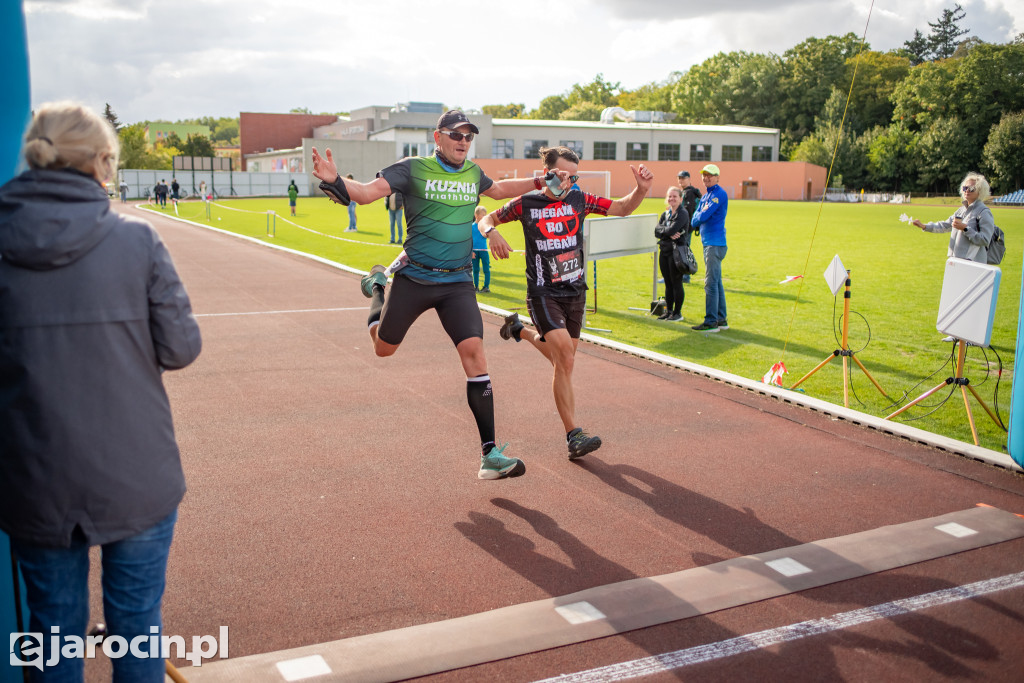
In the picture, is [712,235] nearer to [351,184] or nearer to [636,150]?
[351,184]

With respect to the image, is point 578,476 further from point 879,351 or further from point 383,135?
point 383,135

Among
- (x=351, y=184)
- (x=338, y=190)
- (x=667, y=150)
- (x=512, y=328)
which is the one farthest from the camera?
(x=667, y=150)

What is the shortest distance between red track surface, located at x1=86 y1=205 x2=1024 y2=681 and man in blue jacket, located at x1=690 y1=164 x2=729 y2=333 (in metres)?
2.64

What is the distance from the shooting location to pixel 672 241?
11.8 meters

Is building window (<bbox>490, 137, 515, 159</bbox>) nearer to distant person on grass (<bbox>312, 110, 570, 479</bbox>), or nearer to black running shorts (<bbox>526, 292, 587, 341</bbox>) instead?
black running shorts (<bbox>526, 292, 587, 341</bbox>)

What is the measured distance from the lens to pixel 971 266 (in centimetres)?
647

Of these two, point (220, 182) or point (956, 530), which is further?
point (220, 182)

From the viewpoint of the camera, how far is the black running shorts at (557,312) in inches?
245

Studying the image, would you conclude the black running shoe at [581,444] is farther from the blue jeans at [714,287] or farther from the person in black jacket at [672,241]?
the person in black jacket at [672,241]

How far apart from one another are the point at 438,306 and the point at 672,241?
6.80 metres

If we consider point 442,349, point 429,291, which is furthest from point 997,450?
point 442,349

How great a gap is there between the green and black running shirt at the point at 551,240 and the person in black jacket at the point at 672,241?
553cm

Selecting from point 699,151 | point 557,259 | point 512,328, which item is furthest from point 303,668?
point 699,151

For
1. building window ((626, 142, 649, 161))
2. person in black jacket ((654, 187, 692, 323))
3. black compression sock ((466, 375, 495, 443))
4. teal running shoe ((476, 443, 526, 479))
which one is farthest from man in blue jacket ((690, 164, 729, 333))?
building window ((626, 142, 649, 161))
